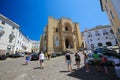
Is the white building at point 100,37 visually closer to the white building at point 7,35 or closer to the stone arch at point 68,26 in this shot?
the stone arch at point 68,26

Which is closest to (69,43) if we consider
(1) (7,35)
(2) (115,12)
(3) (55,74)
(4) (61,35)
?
(4) (61,35)

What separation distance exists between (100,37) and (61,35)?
74.7 ft

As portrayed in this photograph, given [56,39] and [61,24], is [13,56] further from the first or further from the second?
[61,24]

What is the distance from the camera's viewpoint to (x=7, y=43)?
33.1 meters

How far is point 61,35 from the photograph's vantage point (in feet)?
120

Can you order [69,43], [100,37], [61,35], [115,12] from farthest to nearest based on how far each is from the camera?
[100,37]
[69,43]
[61,35]
[115,12]

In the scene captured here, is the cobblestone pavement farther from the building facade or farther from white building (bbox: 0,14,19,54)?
white building (bbox: 0,14,19,54)

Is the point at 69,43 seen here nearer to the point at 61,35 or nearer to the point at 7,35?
the point at 61,35

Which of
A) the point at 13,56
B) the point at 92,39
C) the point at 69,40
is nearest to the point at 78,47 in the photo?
the point at 69,40

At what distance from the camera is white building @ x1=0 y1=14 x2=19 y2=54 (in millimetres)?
30769

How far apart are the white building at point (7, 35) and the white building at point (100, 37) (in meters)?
36.2

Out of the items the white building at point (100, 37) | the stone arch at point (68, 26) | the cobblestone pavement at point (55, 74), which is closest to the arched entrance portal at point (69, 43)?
the stone arch at point (68, 26)

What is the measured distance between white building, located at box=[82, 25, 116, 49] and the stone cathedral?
12.0 meters

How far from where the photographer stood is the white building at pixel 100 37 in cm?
4517
